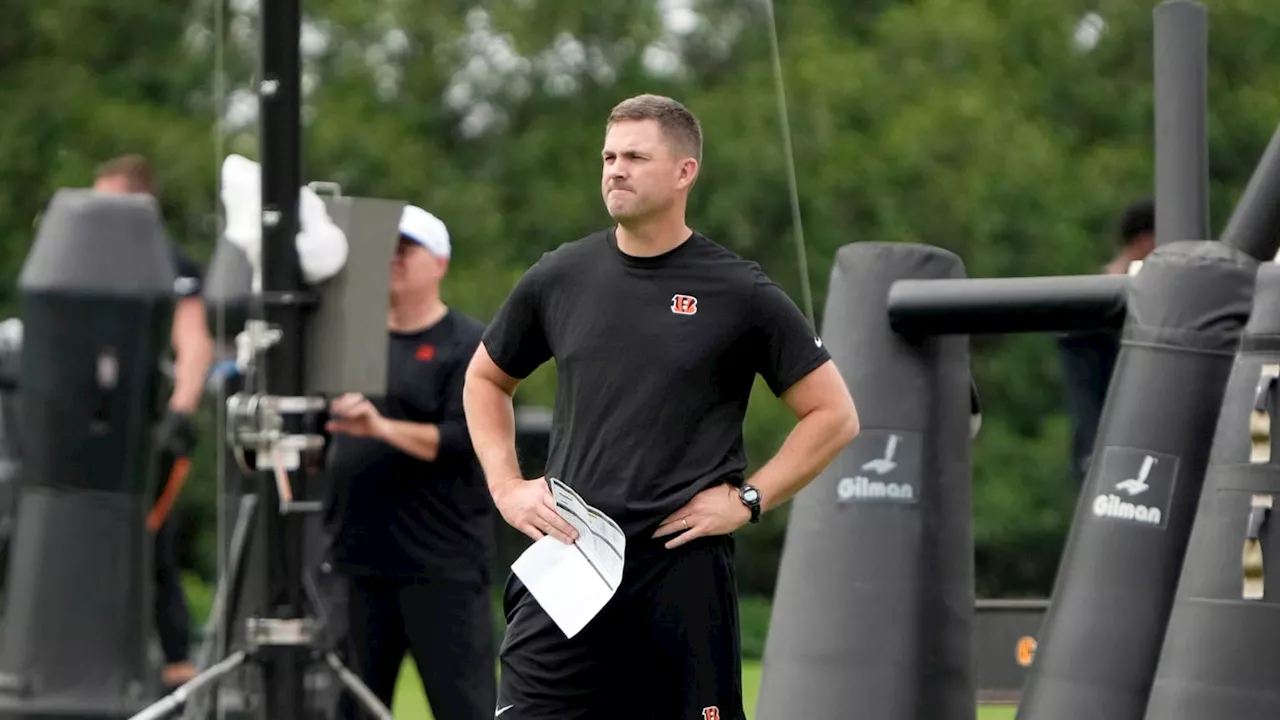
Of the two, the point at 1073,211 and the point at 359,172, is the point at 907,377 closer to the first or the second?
the point at 359,172

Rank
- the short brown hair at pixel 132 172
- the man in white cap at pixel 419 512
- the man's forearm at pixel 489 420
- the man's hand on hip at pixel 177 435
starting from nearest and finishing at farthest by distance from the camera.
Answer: the man's forearm at pixel 489 420
the man's hand on hip at pixel 177 435
the man in white cap at pixel 419 512
the short brown hair at pixel 132 172

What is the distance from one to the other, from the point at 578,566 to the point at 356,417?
2.38 meters

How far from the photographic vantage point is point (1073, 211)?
1909 cm

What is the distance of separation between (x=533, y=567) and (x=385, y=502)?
2.51 m

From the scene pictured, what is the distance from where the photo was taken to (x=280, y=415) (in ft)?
22.7

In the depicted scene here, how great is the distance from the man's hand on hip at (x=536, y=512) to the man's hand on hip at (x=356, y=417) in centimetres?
220

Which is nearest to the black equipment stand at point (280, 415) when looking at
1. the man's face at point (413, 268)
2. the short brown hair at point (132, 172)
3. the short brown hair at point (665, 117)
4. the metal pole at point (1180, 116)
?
the man's face at point (413, 268)

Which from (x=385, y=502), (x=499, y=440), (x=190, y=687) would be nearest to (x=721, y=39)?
(x=385, y=502)

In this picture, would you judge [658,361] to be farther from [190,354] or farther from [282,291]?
[190,354]

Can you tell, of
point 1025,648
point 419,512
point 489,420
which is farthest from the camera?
point 1025,648

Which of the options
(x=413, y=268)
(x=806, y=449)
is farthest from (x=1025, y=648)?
(x=806, y=449)

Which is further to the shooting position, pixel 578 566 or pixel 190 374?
pixel 190 374

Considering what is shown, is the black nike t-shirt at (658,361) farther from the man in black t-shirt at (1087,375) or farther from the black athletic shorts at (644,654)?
the man in black t-shirt at (1087,375)

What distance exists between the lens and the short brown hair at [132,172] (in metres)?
8.37
